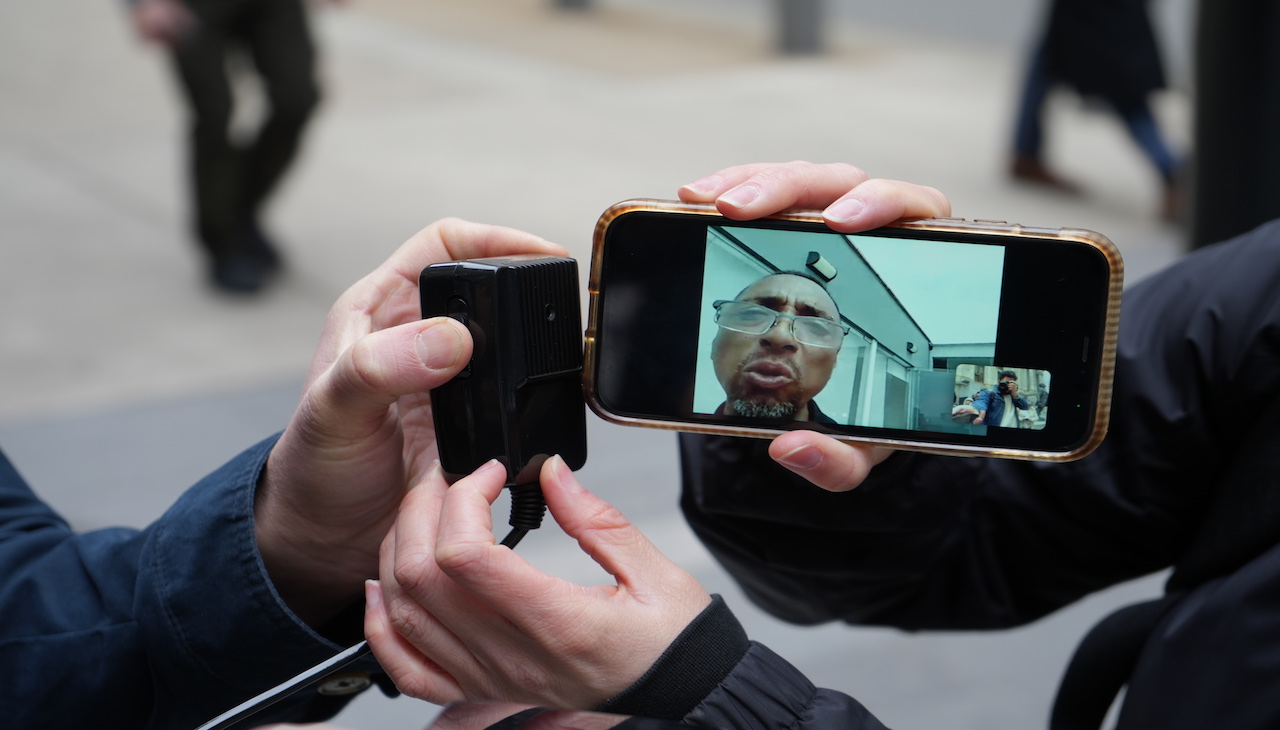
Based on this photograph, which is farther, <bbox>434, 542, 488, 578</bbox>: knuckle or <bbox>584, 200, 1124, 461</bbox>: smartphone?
<bbox>584, 200, 1124, 461</bbox>: smartphone

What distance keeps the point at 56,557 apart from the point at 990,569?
0.96 meters

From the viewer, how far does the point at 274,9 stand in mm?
3910

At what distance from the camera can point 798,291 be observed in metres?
1.02

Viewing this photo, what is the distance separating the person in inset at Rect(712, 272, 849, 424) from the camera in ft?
3.34

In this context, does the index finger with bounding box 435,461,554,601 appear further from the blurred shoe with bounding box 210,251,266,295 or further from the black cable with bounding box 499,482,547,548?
the blurred shoe with bounding box 210,251,266,295

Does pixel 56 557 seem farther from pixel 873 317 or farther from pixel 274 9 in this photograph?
pixel 274 9

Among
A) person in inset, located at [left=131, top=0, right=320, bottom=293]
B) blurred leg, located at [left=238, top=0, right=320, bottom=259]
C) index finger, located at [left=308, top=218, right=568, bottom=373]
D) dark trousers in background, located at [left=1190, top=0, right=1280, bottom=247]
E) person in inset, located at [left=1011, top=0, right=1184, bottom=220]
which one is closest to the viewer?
index finger, located at [left=308, top=218, right=568, bottom=373]

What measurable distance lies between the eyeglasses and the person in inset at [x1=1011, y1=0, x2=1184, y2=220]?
4.43 m

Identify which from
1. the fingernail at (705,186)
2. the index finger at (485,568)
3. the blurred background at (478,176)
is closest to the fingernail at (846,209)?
the fingernail at (705,186)

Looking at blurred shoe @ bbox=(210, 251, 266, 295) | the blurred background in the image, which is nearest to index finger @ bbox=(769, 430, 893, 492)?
the blurred background

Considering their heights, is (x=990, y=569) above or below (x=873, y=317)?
below

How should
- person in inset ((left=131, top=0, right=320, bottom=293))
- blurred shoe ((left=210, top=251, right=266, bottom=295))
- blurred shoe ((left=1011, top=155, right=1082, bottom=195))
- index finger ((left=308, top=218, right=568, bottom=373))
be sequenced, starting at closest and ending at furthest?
index finger ((left=308, top=218, right=568, bottom=373))
person in inset ((left=131, top=0, right=320, bottom=293))
blurred shoe ((left=210, top=251, right=266, bottom=295))
blurred shoe ((left=1011, top=155, right=1082, bottom=195))

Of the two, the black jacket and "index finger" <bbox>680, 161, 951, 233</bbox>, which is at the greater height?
"index finger" <bbox>680, 161, 951, 233</bbox>

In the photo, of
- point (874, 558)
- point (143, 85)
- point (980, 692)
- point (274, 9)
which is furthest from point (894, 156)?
point (874, 558)
